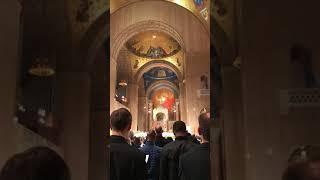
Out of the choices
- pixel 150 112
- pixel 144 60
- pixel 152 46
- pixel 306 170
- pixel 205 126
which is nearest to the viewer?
pixel 306 170

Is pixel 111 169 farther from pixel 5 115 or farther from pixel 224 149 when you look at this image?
pixel 224 149

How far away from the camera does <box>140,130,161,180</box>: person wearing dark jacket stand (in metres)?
4.46

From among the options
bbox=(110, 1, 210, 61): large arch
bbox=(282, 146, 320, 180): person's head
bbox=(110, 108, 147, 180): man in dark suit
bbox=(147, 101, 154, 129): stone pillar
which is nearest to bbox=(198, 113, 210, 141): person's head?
bbox=(110, 108, 147, 180): man in dark suit

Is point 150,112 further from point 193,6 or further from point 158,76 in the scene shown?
point 193,6

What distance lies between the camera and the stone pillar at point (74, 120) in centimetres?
352

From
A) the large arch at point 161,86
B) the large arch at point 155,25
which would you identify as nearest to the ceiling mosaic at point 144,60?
the large arch at point 155,25

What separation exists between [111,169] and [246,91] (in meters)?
1.19

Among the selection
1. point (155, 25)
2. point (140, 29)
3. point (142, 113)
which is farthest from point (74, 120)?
point (142, 113)

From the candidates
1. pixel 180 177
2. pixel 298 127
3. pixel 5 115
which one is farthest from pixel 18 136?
pixel 298 127

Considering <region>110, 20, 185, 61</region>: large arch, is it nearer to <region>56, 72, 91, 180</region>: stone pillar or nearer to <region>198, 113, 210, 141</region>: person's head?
<region>198, 113, 210, 141</region>: person's head

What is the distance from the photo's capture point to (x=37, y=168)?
4.48 feet

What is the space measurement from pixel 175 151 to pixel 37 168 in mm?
2569

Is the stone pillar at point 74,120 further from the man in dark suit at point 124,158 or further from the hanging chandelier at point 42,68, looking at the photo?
the man in dark suit at point 124,158

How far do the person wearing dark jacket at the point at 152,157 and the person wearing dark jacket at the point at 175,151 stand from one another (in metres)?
0.43
